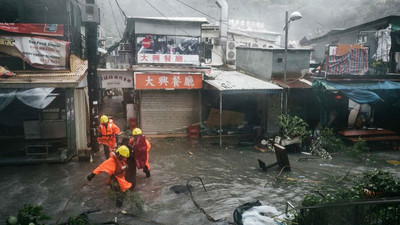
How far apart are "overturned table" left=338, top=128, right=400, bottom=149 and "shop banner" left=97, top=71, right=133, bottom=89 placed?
1151 centimetres

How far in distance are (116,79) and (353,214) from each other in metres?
13.1

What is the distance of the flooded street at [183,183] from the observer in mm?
7672

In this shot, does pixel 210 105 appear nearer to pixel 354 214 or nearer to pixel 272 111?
pixel 272 111

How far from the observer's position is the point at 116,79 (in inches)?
600

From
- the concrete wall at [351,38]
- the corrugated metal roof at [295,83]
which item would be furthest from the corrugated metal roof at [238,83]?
the concrete wall at [351,38]

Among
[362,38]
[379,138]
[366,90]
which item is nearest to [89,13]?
[366,90]

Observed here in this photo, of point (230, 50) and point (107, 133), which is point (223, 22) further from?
point (107, 133)

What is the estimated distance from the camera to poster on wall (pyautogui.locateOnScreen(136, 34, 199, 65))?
15820 mm

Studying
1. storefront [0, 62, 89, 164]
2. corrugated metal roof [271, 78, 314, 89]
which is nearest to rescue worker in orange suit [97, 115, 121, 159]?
storefront [0, 62, 89, 164]

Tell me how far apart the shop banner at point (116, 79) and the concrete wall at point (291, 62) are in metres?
7.87

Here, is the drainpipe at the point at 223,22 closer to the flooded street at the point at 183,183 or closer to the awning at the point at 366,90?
the awning at the point at 366,90

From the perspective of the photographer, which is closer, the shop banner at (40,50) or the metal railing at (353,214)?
the metal railing at (353,214)

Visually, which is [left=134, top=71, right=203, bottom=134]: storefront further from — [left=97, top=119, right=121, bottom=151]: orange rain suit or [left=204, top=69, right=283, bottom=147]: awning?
[left=97, top=119, right=121, bottom=151]: orange rain suit

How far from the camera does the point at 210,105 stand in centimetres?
1709
